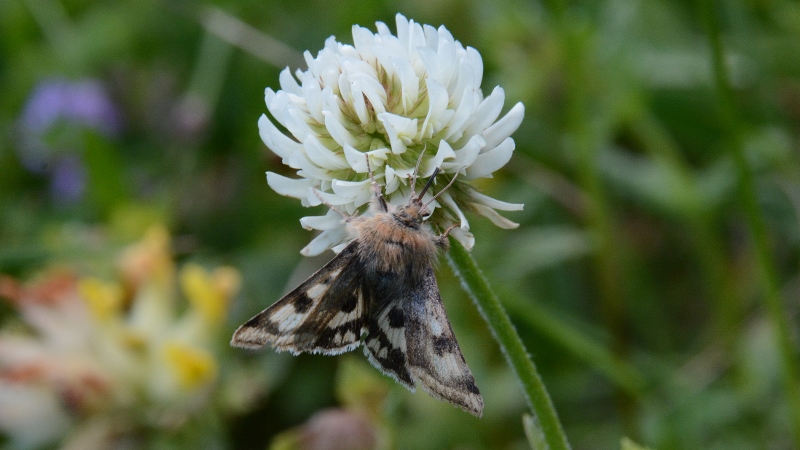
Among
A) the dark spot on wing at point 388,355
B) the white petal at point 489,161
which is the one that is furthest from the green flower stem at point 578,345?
the white petal at point 489,161

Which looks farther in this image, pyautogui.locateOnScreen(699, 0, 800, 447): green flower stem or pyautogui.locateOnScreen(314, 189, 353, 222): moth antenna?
pyautogui.locateOnScreen(699, 0, 800, 447): green flower stem

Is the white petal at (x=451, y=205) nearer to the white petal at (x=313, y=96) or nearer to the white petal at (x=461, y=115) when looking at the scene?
the white petal at (x=461, y=115)

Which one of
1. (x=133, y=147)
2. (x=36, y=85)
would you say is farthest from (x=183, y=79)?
(x=36, y=85)

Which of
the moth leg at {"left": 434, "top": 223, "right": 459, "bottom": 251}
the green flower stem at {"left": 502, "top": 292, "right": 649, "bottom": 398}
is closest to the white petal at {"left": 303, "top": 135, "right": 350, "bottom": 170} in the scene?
the moth leg at {"left": 434, "top": 223, "right": 459, "bottom": 251}

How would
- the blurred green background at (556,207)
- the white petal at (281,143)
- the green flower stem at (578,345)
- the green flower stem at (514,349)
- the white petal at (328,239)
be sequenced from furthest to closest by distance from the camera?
the blurred green background at (556,207)
the green flower stem at (578,345)
the white petal at (328,239)
the white petal at (281,143)
the green flower stem at (514,349)

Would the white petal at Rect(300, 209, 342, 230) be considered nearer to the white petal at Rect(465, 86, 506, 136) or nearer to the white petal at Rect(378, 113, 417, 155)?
the white petal at Rect(378, 113, 417, 155)

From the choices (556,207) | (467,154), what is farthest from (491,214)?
(556,207)
